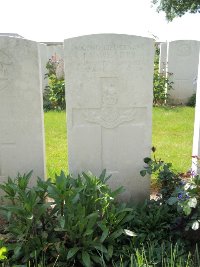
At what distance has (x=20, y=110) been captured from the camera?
3.39 metres

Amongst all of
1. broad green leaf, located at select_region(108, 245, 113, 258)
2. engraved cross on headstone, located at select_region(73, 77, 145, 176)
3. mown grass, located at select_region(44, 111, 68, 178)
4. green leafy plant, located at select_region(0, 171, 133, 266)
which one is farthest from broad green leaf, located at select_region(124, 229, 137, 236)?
mown grass, located at select_region(44, 111, 68, 178)

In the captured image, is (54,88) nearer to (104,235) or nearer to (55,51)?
(55,51)

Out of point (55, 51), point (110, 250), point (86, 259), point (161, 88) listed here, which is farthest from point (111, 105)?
point (55, 51)

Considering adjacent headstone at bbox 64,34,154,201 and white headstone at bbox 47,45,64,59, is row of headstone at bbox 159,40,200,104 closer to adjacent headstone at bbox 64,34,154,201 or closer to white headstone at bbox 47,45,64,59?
white headstone at bbox 47,45,64,59

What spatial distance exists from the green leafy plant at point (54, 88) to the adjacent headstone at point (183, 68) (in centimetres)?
313

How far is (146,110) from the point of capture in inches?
136

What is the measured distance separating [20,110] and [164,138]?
337cm

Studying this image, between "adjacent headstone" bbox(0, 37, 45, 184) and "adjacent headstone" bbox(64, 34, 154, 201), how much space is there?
0.33 meters

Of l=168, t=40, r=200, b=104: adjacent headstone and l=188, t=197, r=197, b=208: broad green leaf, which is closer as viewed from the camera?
l=188, t=197, r=197, b=208: broad green leaf

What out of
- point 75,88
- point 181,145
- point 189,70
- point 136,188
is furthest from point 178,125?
point 75,88

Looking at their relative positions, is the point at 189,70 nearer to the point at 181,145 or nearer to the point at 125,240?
the point at 181,145

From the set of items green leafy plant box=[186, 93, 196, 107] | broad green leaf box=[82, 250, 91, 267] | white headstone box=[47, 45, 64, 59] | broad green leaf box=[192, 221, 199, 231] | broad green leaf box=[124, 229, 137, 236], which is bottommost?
broad green leaf box=[82, 250, 91, 267]

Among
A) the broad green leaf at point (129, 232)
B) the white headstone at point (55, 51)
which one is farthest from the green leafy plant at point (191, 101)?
the broad green leaf at point (129, 232)

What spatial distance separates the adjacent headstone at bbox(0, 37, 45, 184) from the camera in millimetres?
3273
